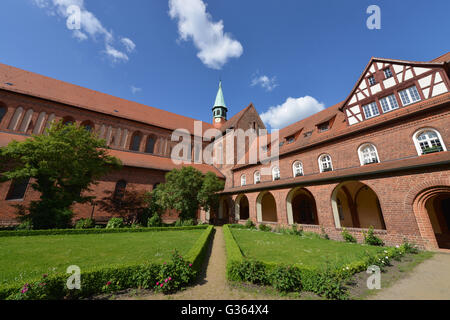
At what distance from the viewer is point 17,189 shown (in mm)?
14148

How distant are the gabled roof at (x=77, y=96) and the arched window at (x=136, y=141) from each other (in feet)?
6.59

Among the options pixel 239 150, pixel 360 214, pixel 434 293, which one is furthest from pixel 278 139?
pixel 434 293

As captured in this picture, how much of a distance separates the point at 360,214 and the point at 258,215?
8202 mm

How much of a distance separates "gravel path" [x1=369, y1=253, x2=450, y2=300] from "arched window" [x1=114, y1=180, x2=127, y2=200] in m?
19.3

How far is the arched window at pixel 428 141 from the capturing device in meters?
8.52

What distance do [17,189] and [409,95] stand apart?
29634mm

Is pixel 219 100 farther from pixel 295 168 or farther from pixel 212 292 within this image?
pixel 212 292

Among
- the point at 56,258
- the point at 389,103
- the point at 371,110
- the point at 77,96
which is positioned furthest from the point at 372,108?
the point at 77,96

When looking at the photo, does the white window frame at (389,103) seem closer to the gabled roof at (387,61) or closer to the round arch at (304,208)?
the gabled roof at (387,61)

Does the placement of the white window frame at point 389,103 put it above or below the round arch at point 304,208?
above

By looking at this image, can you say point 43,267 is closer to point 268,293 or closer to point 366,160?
point 268,293

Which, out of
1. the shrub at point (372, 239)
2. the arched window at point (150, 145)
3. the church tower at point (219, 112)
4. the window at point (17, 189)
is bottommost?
the shrub at point (372, 239)

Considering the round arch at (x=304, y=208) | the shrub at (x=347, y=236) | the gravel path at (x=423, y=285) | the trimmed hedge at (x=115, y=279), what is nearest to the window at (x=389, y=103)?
the shrub at (x=347, y=236)
